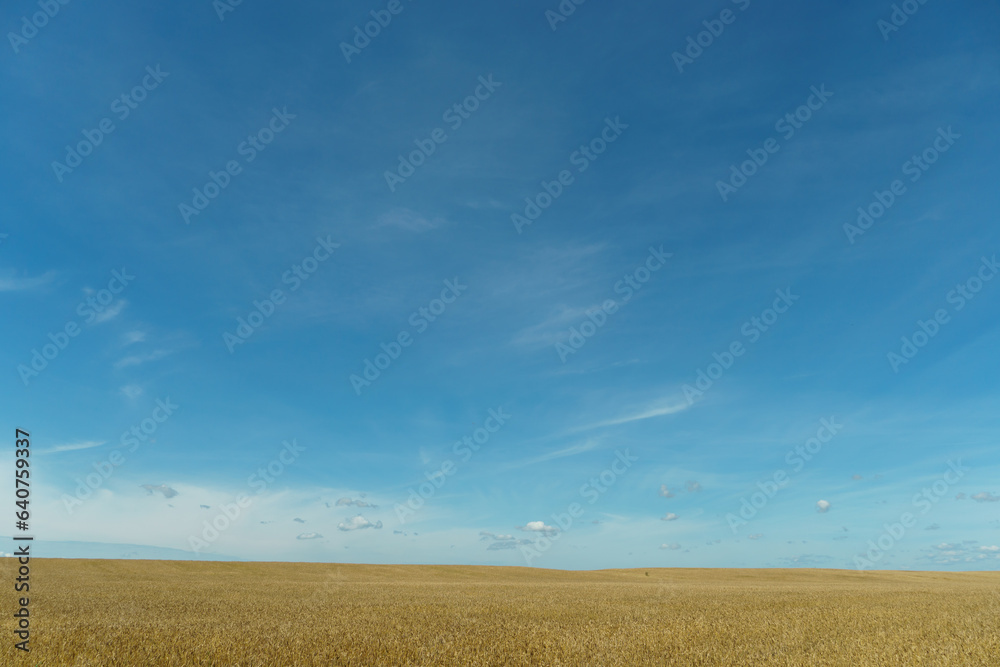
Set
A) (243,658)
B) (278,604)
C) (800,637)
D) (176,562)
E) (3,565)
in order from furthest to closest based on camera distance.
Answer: (176,562) < (3,565) < (278,604) < (800,637) < (243,658)

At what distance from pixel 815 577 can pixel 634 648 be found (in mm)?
88948

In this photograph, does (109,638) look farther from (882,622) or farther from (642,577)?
(642,577)

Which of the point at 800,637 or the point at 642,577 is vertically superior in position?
the point at 800,637

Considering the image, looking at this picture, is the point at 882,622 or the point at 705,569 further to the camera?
the point at 705,569

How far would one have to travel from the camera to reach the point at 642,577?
8369 cm

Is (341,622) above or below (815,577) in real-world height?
above

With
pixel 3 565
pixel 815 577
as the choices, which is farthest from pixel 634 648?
pixel 815 577

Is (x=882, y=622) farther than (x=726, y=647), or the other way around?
(x=882, y=622)

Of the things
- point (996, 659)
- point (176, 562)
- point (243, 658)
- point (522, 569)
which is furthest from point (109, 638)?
point (522, 569)

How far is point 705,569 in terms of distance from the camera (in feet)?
312

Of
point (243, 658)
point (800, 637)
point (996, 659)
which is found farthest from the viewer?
point (800, 637)

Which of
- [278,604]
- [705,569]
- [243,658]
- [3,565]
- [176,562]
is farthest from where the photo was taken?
[705,569]

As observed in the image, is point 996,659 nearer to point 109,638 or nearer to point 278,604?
point 109,638

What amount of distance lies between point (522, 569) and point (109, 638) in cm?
8008
